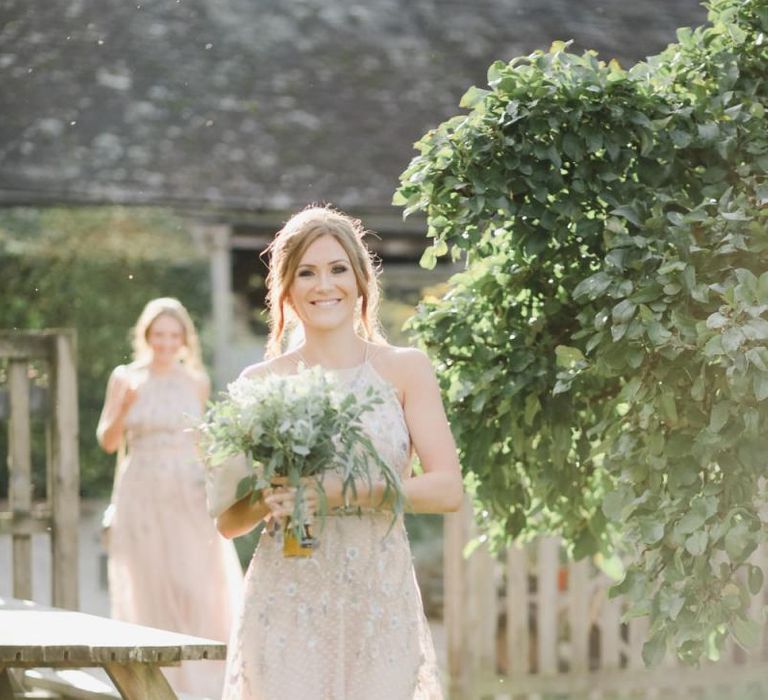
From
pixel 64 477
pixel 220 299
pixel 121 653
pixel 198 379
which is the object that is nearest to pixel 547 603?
pixel 198 379

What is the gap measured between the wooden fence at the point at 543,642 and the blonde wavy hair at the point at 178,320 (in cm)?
183

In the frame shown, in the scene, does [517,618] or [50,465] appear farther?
[517,618]

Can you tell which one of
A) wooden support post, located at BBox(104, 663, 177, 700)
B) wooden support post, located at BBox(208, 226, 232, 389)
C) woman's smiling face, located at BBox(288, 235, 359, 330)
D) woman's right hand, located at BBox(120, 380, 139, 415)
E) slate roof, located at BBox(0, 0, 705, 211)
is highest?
slate roof, located at BBox(0, 0, 705, 211)

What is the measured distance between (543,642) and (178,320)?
2699mm

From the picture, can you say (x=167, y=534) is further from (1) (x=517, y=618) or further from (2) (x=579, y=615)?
(2) (x=579, y=615)

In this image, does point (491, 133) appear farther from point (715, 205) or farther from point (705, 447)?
point (705, 447)

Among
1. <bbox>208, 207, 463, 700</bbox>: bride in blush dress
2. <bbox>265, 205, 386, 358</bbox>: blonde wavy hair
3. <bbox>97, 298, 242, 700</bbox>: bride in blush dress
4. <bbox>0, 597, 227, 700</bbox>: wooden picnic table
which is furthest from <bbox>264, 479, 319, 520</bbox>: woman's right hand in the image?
<bbox>97, 298, 242, 700</bbox>: bride in blush dress

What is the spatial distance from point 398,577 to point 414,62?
1020cm

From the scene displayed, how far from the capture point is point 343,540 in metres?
4.48

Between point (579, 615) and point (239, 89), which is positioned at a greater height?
point (239, 89)

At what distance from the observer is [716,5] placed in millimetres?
5117

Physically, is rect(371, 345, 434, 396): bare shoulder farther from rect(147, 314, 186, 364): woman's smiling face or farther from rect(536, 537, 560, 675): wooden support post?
rect(147, 314, 186, 364): woman's smiling face

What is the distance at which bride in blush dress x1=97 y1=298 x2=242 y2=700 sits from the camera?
9.10 meters

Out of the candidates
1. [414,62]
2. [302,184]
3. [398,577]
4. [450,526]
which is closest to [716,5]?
[398,577]
